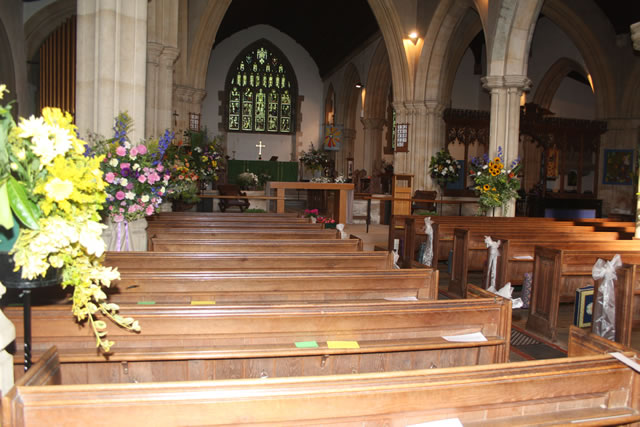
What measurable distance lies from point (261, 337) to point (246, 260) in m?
1.24

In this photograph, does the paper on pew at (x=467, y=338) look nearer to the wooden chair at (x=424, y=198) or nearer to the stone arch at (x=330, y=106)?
the wooden chair at (x=424, y=198)

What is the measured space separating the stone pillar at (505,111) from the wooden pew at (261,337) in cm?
716

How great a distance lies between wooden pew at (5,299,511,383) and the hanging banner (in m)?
17.3

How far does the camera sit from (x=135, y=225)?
446 centimetres

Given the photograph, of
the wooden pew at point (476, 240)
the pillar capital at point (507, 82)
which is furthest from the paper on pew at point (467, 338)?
the pillar capital at point (507, 82)

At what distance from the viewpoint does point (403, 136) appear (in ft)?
40.4

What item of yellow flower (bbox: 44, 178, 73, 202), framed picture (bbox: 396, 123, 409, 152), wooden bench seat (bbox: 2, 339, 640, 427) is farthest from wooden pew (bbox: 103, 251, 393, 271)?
framed picture (bbox: 396, 123, 409, 152)

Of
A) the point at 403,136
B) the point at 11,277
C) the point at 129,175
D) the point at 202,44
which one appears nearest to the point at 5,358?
the point at 11,277

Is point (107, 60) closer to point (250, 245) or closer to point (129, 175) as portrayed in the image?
point (129, 175)

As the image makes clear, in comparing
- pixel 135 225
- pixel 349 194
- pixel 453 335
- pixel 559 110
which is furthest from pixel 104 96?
pixel 559 110

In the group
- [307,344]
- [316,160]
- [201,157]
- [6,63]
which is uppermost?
[6,63]

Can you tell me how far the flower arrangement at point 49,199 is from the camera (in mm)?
1259

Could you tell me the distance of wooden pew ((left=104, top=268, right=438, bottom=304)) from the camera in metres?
2.55

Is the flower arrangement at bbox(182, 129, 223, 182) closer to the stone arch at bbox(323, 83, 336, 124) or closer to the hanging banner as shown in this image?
the hanging banner
